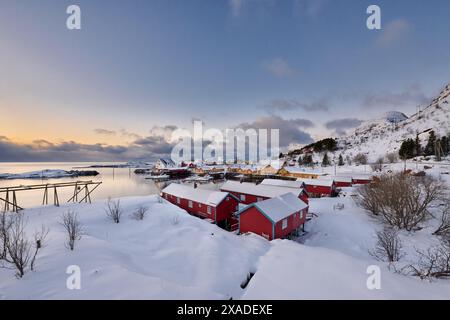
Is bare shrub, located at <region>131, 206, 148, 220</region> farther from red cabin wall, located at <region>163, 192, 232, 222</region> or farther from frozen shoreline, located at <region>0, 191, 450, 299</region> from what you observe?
red cabin wall, located at <region>163, 192, 232, 222</region>

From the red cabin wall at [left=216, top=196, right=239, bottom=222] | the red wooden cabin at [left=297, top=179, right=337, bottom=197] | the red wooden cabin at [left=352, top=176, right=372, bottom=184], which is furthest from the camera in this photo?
the red wooden cabin at [left=352, top=176, right=372, bottom=184]

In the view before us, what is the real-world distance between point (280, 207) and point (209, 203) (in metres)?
9.74

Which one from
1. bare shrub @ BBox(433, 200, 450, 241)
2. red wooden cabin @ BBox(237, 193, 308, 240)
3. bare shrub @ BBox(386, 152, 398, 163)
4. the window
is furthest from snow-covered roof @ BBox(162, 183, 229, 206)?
bare shrub @ BBox(386, 152, 398, 163)

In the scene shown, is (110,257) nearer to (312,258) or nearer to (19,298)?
(19,298)

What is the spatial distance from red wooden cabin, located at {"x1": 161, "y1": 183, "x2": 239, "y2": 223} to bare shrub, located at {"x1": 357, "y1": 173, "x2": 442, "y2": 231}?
18.2 metres

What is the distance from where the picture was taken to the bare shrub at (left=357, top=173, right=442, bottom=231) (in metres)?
20.6

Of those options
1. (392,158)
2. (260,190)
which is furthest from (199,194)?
(392,158)

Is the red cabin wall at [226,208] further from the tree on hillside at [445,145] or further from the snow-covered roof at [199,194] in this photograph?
the tree on hillside at [445,145]

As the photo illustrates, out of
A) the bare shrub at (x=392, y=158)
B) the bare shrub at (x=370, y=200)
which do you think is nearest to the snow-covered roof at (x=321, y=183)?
the bare shrub at (x=370, y=200)

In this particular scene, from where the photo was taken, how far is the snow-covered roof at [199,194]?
25922 mm

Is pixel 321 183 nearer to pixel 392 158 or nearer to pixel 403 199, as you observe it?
pixel 403 199

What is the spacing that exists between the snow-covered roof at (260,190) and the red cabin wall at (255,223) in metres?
11.3
